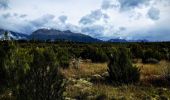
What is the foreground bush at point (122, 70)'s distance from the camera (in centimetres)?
2103

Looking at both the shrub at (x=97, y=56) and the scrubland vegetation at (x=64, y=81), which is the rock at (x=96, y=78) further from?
the shrub at (x=97, y=56)

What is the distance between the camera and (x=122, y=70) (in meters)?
21.6

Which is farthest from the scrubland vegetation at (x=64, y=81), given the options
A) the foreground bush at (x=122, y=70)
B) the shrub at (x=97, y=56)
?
the shrub at (x=97, y=56)

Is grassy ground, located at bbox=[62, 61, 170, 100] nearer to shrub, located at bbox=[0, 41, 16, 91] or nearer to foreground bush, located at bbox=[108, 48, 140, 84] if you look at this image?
foreground bush, located at bbox=[108, 48, 140, 84]

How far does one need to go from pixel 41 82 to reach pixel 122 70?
31.8 feet

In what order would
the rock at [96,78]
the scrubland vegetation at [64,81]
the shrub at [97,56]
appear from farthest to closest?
the shrub at [97,56], the rock at [96,78], the scrubland vegetation at [64,81]

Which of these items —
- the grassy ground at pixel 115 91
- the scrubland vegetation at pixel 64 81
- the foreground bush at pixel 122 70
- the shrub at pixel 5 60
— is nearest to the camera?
the scrubland vegetation at pixel 64 81

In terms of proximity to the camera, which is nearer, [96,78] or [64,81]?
[64,81]

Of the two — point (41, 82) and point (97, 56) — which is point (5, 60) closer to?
point (41, 82)

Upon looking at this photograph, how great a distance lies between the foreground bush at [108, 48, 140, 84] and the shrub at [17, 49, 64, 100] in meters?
8.36

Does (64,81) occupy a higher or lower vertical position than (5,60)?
lower

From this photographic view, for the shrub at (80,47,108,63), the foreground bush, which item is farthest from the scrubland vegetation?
the shrub at (80,47,108,63)

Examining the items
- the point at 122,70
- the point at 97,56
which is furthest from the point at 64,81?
the point at 97,56

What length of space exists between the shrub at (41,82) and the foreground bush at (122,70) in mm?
8358
